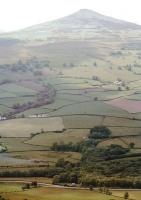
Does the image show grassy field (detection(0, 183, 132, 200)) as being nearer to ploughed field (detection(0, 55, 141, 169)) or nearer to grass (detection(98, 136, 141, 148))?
ploughed field (detection(0, 55, 141, 169))

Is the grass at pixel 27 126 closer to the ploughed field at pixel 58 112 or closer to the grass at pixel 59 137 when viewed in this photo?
the ploughed field at pixel 58 112

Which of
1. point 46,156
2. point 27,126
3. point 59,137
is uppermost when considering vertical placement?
point 27,126

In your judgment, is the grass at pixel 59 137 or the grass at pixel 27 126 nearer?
the grass at pixel 59 137

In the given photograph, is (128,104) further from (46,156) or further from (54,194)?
(54,194)

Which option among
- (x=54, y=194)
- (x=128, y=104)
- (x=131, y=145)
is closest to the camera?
(x=54, y=194)

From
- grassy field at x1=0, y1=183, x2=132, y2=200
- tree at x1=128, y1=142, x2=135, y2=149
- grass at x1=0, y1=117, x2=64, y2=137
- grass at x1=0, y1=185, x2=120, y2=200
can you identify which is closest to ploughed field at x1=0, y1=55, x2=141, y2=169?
grass at x1=0, y1=117, x2=64, y2=137

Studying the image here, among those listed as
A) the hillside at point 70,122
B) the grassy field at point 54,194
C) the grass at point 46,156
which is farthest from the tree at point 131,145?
the grassy field at point 54,194

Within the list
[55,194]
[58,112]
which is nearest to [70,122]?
[58,112]

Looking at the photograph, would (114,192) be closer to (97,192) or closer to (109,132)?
(97,192)

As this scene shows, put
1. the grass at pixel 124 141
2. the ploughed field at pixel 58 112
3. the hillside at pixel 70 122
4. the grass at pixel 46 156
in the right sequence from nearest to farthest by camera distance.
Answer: the hillside at pixel 70 122 < the grass at pixel 46 156 < the ploughed field at pixel 58 112 < the grass at pixel 124 141

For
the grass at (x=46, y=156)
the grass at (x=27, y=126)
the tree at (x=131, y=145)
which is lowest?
the grass at (x=46, y=156)

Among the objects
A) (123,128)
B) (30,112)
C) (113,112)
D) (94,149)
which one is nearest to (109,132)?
(123,128)

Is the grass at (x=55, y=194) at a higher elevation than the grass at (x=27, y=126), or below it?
below
